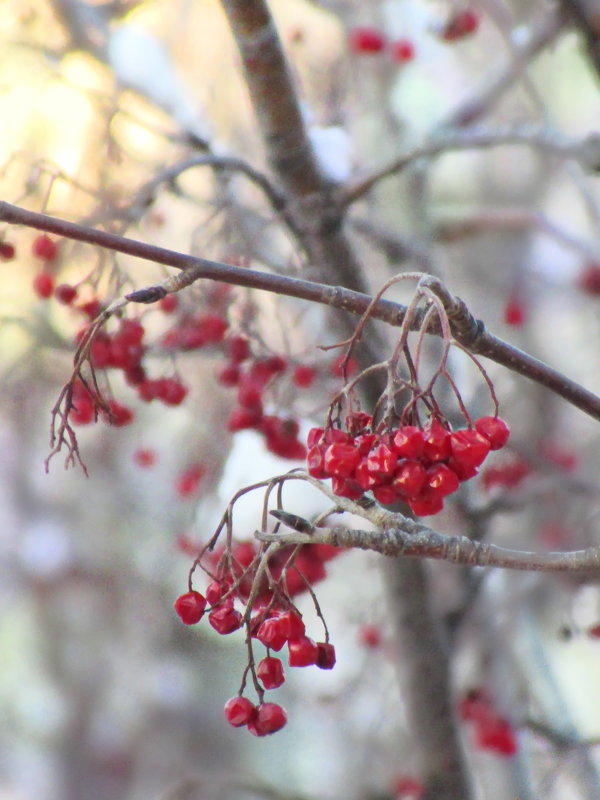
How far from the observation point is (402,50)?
2145 mm

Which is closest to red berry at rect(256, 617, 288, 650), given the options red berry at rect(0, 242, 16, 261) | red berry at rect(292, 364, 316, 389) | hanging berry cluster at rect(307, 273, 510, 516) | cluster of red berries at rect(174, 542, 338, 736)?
cluster of red berries at rect(174, 542, 338, 736)

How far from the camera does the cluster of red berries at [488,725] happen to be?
5.08 feet

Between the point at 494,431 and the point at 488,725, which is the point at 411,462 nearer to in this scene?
the point at 494,431

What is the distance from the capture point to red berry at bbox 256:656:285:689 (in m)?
0.64

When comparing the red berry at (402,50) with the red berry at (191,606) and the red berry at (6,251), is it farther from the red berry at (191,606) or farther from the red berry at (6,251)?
the red berry at (191,606)

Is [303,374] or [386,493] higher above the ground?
[303,374]

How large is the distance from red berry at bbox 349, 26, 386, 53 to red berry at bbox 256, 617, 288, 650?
1769mm

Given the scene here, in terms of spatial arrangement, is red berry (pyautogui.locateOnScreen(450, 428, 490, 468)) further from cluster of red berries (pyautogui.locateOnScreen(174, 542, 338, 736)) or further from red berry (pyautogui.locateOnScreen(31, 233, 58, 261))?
red berry (pyautogui.locateOnScreen(31, 233, 58, 261))

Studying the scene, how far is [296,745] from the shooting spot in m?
4.29

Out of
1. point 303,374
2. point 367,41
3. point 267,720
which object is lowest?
point 267,720

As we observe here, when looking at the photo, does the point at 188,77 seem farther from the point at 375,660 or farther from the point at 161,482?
the point at 375,660

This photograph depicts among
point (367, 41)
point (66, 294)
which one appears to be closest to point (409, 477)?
point (66, 294)

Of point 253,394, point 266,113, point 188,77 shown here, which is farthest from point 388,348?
point 188,77

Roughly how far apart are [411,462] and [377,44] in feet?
5.84
